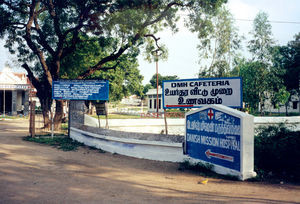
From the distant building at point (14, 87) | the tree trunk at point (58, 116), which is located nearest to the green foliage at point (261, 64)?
the tree trunk at point (58, 116)

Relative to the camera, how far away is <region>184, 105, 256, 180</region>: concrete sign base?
6.55 metres

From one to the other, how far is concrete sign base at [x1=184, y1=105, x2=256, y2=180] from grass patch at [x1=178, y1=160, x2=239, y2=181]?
0.11 m

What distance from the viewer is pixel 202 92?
9578 millimetres

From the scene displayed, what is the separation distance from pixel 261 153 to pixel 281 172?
28.1 inches

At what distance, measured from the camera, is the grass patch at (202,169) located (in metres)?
6.85

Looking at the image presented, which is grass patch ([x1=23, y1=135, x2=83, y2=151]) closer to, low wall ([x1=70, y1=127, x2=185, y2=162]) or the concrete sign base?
low wall ([x1=70, y1=127, x2=185, y2=162])

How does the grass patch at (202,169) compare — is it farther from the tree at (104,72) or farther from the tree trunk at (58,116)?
the tree at (104,72)

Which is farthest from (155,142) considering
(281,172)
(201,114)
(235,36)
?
(235,36)

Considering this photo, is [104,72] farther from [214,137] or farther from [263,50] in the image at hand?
[214,137]

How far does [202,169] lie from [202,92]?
3.04m

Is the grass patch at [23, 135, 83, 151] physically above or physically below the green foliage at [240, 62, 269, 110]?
below

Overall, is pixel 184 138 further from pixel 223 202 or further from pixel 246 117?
pixel 223 202

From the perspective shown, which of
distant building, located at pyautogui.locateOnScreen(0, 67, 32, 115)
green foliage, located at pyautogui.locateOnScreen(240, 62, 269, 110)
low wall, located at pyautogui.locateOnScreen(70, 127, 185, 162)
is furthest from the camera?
distant building, located at pyautogui.locateOnScreen(0, 67, 32, 115)

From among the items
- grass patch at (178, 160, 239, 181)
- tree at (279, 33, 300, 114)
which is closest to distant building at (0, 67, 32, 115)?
grass patch at (178, 160, 239, 181)
